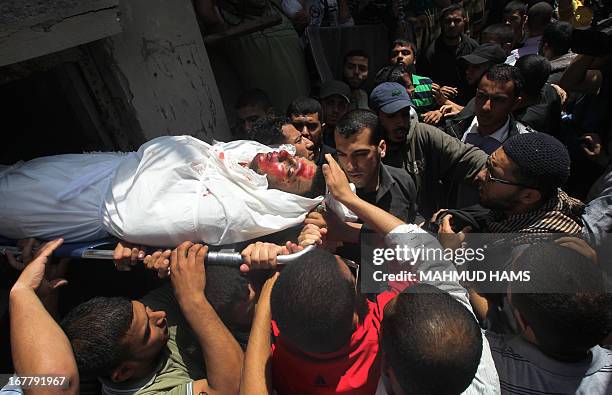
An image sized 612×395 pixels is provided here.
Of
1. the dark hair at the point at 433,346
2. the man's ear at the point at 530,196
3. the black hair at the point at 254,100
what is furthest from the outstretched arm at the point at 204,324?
the black hair at the point at 254,100

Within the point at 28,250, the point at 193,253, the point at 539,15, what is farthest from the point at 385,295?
the point at 539,15

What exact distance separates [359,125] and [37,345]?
1.90 meters

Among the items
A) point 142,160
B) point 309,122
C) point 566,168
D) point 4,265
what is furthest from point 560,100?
point 4,265

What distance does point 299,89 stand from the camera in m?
4.27

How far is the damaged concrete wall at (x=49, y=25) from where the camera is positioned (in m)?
1.86

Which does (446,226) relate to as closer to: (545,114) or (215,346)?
(215,346)

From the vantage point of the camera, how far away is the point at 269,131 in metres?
2.92

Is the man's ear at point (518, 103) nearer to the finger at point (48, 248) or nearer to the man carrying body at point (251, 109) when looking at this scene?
the man carrying body at point (251, 109)

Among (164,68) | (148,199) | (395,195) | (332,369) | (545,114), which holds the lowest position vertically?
(545,114)

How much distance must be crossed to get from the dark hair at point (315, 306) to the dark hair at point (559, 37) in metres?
4.18

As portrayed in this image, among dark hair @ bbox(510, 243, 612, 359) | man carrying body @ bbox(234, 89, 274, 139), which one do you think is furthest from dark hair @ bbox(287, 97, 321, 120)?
dark hair @ bbox(510, 243, 612, 359)

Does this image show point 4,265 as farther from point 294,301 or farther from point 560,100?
point 560,100

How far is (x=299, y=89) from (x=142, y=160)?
2641 millimetres

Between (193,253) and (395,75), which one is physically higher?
(193,253)
